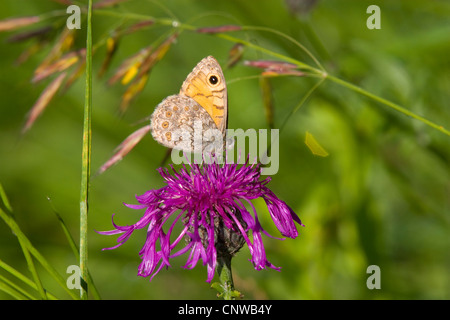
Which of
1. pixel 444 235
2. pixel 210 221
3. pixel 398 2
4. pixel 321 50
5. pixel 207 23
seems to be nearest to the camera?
pixel 210 221

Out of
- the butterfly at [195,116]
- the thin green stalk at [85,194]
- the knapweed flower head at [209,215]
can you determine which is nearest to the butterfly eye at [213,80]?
the butterfly at [195,116]

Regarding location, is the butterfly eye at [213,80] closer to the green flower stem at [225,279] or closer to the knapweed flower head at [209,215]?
the knapweed flower head at [209,215]

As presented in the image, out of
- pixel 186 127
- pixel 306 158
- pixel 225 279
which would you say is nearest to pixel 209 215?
pixel 225 279

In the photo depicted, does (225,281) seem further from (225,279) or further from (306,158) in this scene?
(306,158)
